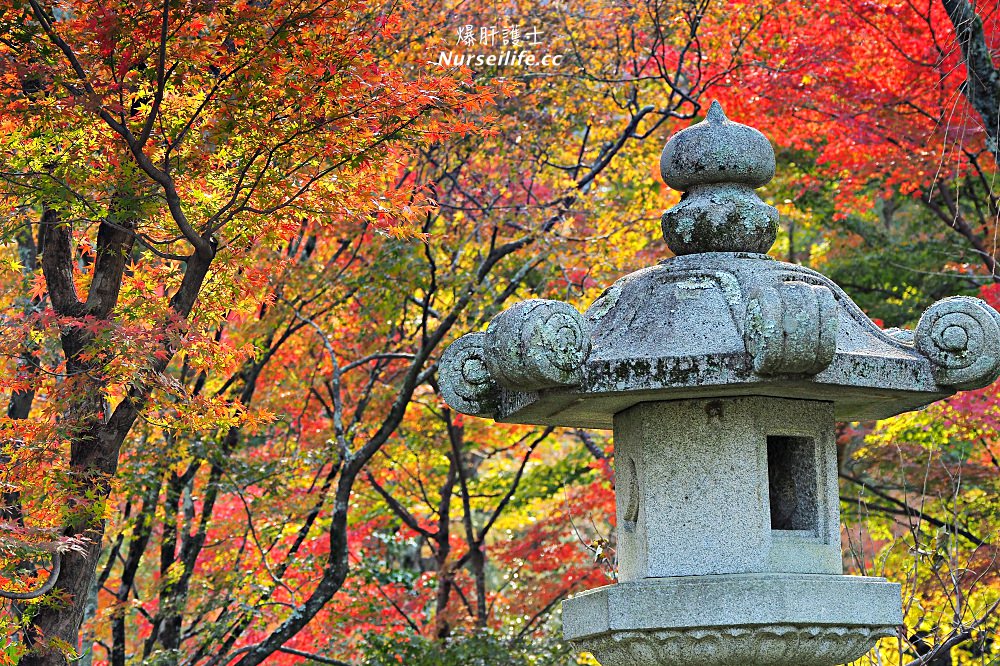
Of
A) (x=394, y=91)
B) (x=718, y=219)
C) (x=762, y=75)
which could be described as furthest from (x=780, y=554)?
(x=762, y=75)

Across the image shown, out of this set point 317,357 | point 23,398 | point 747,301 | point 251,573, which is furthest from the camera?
point 317,357

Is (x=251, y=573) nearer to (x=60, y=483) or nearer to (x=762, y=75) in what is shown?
(x=60, y=483)

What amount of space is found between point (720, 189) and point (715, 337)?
823 mm

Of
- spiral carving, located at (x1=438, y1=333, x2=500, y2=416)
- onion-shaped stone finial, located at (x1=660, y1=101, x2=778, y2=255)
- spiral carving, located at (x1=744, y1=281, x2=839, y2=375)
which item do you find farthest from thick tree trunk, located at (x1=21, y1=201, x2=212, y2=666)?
spiral carving, located at (x1=744, y1=281, x2=839, y2=375)

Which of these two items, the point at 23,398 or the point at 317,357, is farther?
the point at 317,357

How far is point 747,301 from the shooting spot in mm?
3979

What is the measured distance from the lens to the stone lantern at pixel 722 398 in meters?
3.97

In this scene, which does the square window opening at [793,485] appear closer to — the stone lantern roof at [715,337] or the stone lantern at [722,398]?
the stone lantern at [722,398]

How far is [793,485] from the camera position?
4.55 m

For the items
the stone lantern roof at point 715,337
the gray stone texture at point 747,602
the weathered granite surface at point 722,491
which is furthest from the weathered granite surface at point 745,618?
the stone lantern roof at point 715,337

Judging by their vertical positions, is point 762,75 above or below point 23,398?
above

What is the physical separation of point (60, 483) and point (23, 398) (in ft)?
5.65

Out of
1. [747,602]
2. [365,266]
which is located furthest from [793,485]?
[365,266]

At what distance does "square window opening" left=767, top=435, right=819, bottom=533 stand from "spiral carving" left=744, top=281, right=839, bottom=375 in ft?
2.45
